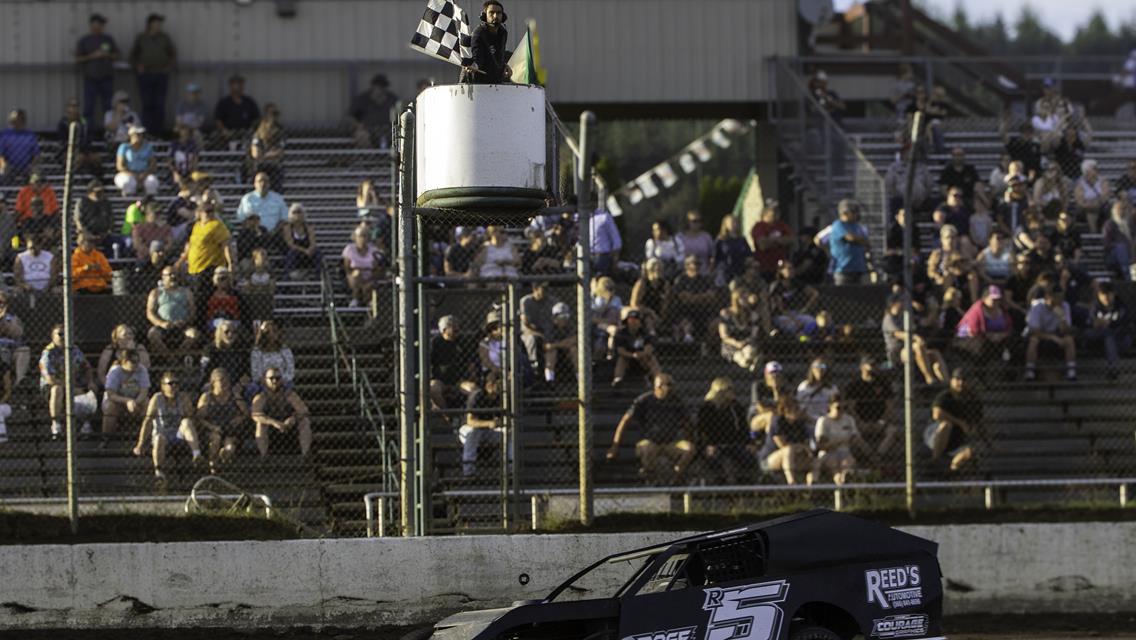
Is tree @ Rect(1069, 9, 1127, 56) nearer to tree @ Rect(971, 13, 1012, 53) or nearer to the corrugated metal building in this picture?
tree @ Rect(971, 13, 1012, 53)

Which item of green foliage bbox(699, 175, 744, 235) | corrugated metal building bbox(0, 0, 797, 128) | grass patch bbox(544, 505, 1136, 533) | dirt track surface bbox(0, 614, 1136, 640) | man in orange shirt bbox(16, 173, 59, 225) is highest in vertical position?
corrugated metal building bbox(0, 0, 797, 128)

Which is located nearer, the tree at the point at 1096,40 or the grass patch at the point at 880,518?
the grass patch at the point at 880,518

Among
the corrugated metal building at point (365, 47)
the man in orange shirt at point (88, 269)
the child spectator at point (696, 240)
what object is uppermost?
the corrugated metal building at point (365, 47)

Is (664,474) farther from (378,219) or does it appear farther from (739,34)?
(739,34)

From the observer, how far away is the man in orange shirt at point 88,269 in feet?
57.2

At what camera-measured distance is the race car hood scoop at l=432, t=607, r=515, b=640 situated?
10.3 m

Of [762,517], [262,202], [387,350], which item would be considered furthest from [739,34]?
[762,517]

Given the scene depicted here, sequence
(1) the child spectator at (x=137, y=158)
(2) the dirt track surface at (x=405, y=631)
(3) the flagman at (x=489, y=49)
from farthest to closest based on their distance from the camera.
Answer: (1) the child spectator at (x=137, y=158) < (2) the dirt track surface at (x=405, y=631) < (3) the flagman at (x=489, y=49)

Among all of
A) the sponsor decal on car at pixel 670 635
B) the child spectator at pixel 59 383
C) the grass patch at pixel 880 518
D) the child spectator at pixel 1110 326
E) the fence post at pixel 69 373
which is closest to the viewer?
the sponsor decal on car at pixel 670 635

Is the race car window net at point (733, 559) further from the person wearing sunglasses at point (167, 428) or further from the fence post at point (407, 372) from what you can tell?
the person wearing sunglasses at point (167, 428)

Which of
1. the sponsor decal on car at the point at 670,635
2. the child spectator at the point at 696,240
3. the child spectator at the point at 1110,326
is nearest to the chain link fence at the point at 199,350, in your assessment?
the child spectator at the point at 696,240

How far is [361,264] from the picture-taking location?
18.8 meters

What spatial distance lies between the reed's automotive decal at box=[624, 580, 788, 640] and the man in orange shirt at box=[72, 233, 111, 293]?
29.3ft

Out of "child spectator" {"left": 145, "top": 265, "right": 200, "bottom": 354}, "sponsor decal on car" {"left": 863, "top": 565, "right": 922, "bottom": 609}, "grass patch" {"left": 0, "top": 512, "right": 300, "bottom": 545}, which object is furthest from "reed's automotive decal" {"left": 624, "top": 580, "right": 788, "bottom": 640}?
"child spectator" {"left": 145, "top": 265, "right": 200, "bottom": 354}
